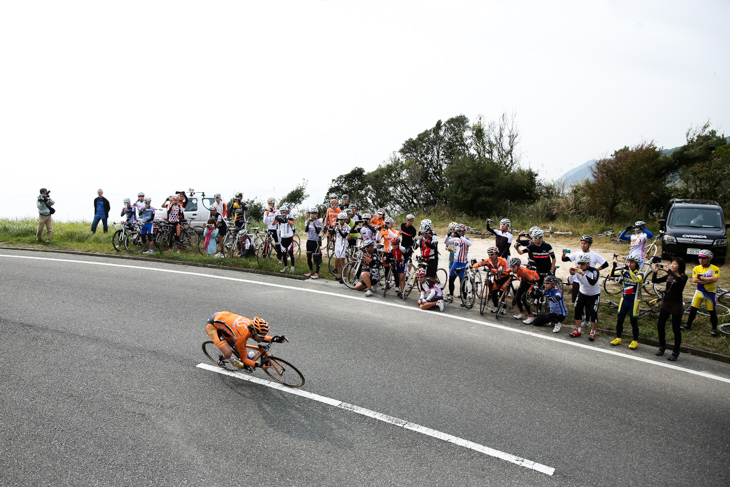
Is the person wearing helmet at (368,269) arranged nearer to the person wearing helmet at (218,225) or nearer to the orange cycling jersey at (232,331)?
the orange cycling jersey at (232,331)

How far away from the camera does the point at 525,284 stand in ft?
32.2

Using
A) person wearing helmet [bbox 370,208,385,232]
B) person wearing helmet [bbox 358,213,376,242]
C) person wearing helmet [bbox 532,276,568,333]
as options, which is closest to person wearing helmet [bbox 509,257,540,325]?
person wearing helmet [bbox 532,276,568,333]

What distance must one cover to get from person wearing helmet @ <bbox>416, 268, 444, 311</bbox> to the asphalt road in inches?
27.0

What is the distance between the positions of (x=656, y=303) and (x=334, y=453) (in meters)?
8.70

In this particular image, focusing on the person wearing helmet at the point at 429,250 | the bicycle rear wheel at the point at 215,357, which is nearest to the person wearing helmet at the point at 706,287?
the person wearing helmet at the point at 429,250

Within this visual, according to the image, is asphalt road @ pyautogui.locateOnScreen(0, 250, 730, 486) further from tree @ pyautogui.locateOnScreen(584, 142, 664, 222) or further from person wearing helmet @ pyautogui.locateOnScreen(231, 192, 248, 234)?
tree @ pyautogui.locateOnScreen(584, 142, 664, 222)

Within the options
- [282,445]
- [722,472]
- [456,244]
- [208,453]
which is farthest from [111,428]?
[456,244]

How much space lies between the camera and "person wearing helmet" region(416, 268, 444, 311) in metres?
10.3

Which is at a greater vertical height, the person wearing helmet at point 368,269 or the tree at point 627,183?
the tree at point 627,183

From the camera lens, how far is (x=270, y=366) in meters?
6.34

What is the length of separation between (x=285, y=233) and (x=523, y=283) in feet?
21.7

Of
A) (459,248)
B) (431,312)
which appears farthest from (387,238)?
(431,312)

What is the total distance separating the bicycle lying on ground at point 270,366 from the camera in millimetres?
6227

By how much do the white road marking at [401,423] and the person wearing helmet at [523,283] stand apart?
4.92 metres
